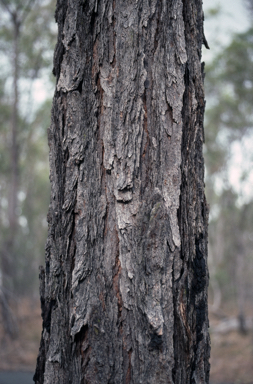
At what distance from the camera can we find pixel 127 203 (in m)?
1.02

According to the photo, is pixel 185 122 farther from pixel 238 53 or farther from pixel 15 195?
pixel 238 53

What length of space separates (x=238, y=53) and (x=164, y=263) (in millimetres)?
8875

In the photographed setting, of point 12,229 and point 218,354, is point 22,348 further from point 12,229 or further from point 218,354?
point 218,354

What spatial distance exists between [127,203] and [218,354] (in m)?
7.58

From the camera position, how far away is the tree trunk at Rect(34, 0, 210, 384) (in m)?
0.98

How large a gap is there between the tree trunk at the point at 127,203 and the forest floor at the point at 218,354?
5279mm

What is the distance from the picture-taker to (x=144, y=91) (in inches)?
41.3

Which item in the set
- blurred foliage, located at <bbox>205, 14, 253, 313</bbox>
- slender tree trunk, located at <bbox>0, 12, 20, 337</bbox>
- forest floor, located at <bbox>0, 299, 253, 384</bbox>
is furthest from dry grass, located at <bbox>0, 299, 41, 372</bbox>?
blurred foliage, located at <bbox>205, 14, 253, 313</bbox>

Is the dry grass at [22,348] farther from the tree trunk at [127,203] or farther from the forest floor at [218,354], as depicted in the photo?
the tree trunk at [127,203]

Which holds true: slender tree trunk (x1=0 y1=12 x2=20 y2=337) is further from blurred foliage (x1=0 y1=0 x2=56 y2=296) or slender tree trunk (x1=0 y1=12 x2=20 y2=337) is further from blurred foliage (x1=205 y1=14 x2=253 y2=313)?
blurred foliage (x1=205 y1=14 x2=253 y2=313)

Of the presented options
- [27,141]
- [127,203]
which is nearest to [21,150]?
[27,141]

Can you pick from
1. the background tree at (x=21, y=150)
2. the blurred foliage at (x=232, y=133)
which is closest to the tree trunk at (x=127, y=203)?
the background tree at (x=21, y=150)

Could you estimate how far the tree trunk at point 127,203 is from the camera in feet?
3.22

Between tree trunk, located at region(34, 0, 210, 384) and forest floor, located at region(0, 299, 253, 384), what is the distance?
5279 millimetres
